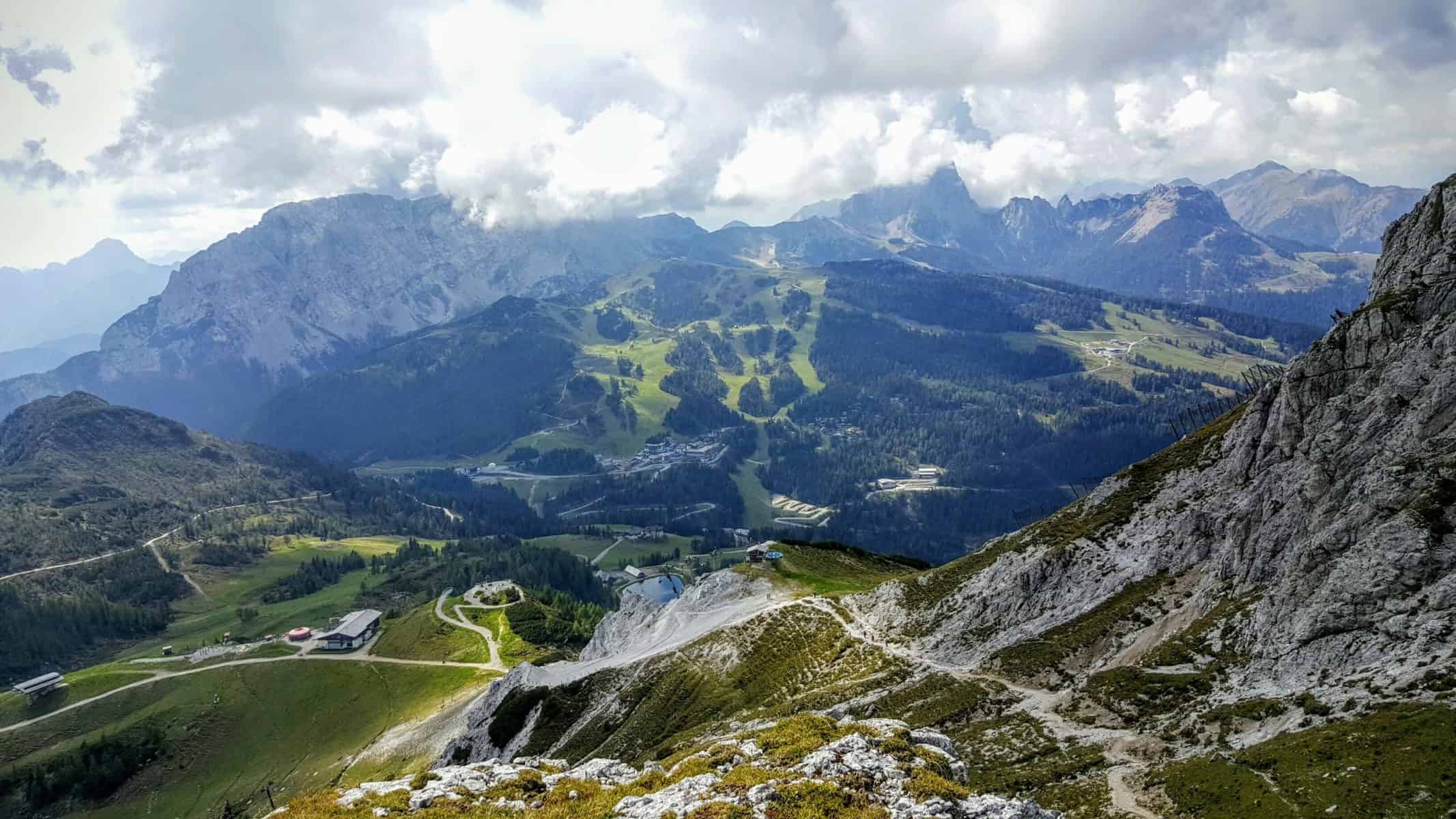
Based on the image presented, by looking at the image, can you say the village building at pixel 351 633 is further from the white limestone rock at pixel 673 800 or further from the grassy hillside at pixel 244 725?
the white limestone rock at pixel 673 800

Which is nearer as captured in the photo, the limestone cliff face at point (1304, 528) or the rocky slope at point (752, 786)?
the rocky slope at point (752, 786)

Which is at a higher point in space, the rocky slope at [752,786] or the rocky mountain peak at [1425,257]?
the rocky mountain peak at [1425,257]

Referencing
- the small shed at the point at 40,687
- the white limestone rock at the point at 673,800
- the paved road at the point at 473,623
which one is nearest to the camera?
the white limestone rock at the point at 673,800

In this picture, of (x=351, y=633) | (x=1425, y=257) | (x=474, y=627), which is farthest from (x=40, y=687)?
(x=1425, y=257)

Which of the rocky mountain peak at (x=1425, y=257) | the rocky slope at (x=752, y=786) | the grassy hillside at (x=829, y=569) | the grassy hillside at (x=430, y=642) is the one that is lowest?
the grassy hillside at (x=430, y=642)

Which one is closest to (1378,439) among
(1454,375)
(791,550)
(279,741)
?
(1454,375)

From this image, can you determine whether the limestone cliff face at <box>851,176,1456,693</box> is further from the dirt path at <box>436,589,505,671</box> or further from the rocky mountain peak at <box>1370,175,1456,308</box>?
the dirt path at <box>436,589,505,671</box>

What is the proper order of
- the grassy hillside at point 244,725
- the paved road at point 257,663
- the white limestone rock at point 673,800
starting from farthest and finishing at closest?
the paved road at point 257,663 < the grassy hillside at point 244,725 < the white limestone rock at point 673,800

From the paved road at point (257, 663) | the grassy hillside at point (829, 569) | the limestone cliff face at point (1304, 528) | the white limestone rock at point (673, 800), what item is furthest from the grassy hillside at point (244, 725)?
the white limestone rock at point (673, 800)
